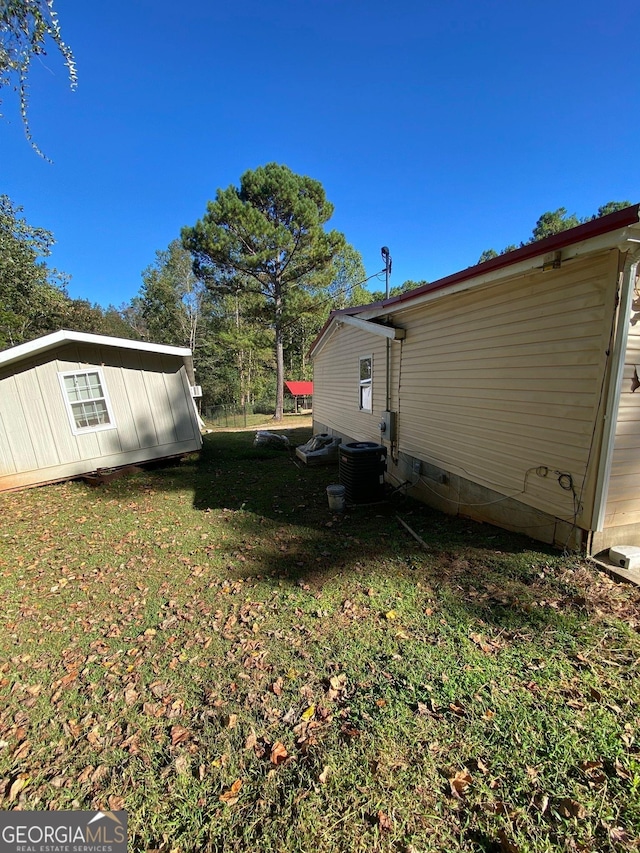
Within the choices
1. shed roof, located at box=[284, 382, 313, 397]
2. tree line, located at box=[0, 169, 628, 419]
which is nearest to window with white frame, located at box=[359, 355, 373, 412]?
tree line, located at box=[0, 169, 628, 419]

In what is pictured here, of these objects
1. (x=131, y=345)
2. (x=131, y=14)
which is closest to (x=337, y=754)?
(x=131, y=14)

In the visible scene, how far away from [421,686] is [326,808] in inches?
36.0

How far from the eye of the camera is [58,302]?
2181cm

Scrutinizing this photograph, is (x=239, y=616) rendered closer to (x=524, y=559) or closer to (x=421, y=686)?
(x=421, y=686)

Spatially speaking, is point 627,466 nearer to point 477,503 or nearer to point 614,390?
point 614,390

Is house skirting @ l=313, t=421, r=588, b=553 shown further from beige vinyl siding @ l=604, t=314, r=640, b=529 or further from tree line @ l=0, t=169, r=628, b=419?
tree line @ l=0, t=169, r=628, b=419

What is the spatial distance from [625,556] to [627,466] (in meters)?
0.82

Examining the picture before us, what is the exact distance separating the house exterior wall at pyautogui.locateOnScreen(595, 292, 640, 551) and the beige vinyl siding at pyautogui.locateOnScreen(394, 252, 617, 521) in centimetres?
21

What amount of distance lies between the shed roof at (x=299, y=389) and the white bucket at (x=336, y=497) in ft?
79.3

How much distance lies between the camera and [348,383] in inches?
384

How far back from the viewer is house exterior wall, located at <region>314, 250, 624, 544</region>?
11.1 feet

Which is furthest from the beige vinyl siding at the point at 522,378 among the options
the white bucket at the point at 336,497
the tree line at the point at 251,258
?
the tree line at the point at 251,258

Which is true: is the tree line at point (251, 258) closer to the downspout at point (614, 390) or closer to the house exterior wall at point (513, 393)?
the house exterior wall at point (513, 393)

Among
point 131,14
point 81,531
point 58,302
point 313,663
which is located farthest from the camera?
point 58,302
